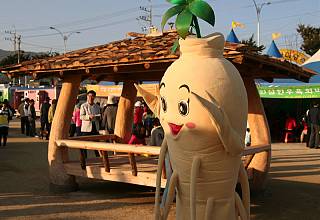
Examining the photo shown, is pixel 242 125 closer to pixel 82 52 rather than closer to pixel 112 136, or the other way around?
pixel 82 52

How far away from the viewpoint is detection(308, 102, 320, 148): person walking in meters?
14.8

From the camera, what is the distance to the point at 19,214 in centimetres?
635

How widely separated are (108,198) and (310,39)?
41852 mm

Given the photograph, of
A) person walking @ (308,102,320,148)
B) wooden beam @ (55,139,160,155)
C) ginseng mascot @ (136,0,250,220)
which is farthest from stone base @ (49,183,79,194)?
person walking @ (308,102,320,148)

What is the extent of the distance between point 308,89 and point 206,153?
13.8 m

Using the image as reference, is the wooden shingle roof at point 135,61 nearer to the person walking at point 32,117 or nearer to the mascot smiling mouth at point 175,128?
the mascot smiling mouth at point 175,128

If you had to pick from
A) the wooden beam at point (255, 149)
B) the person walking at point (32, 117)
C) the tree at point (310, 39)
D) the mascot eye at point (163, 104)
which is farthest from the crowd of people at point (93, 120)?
the tree at point (310, 39)

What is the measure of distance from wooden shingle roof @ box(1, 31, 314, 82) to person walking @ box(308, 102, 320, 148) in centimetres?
679

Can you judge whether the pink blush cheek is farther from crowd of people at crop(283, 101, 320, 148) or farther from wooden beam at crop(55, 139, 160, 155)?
crowd of people at crop(283, 101, 320, 148)

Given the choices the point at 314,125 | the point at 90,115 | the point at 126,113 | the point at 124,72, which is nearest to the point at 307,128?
the point at 314,125

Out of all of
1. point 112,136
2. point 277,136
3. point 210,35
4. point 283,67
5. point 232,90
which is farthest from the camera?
point 277,136

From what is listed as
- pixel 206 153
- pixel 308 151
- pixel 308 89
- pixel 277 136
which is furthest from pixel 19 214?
pixel 277 136

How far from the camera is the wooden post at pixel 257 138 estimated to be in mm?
7293

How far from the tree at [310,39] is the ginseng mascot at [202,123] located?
4236 cm
